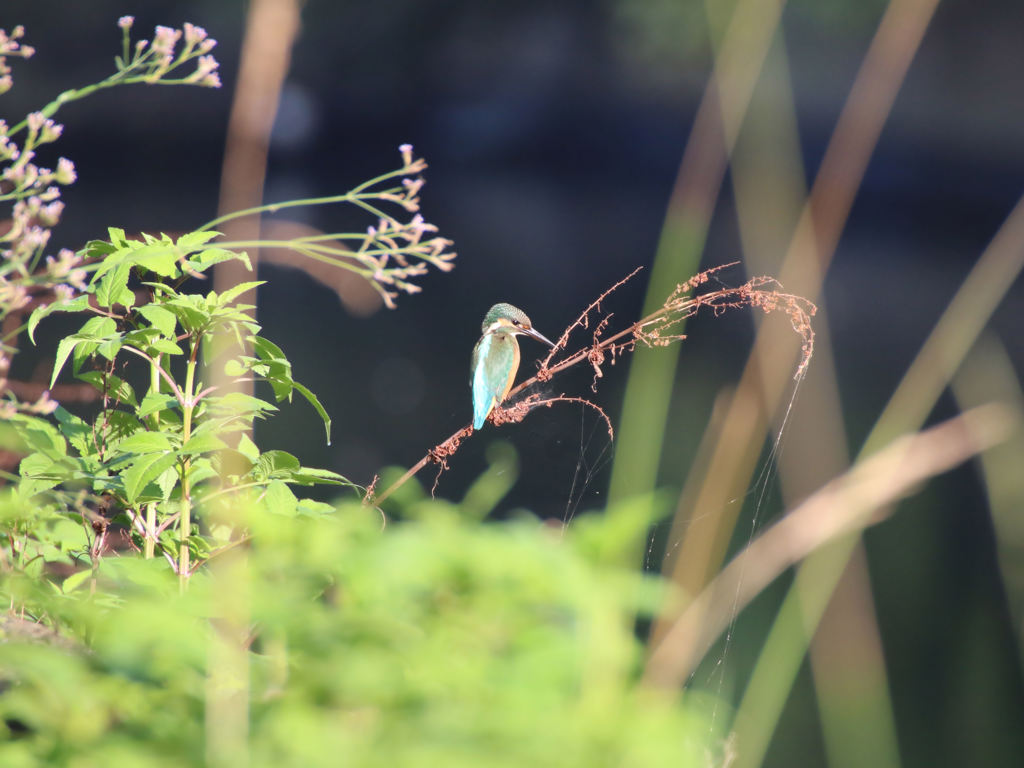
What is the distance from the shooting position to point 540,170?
1213 cm

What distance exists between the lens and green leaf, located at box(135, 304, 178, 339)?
917 millimetres

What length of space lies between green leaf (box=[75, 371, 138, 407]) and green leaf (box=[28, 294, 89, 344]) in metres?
0.07

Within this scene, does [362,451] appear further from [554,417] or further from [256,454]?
[256,454]

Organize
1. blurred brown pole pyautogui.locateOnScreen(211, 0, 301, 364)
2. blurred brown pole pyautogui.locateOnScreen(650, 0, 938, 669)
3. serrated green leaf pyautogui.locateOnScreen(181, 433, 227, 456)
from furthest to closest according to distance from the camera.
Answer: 1. serrated green leaf pyautogui.locateOnScreen(181, 433, 227, 456)
2. blurred brown pole pyautogui.locateOnScreen(650, 0, 938, 669)
3. blurred brown pole pyautogui.locateOnScreen(211, 0, 301, 364)

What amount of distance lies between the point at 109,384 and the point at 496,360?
5.92ft

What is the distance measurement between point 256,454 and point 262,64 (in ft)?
2.00

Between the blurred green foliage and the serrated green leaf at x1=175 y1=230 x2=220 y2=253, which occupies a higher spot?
the serrated green leaf at x1=175 y1=230 x2=220 y2=253

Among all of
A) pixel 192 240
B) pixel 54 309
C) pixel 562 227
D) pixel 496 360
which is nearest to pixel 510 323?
pixel 496 360

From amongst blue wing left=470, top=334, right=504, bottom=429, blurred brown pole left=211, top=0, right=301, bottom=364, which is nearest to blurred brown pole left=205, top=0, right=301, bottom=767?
blurred brown pole left=211, top=0, right=301, bottom=364

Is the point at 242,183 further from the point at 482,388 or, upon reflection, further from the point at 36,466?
the point at 482,388

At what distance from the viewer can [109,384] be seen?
3.34 feet

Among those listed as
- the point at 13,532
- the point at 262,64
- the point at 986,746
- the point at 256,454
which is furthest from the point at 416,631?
the point at 986,746

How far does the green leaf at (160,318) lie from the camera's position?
3.01 feet

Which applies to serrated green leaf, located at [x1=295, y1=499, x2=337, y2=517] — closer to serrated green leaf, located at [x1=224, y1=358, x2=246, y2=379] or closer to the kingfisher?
serrated green leaf, located at [x1=224, y1=358, x2=246, y2=379]
